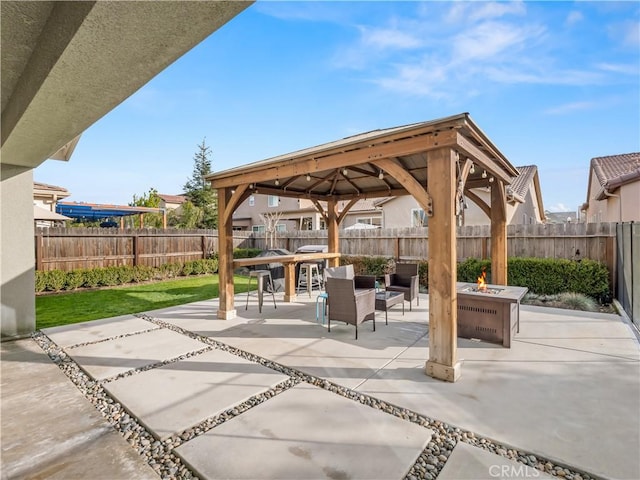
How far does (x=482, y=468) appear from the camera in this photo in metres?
2.12

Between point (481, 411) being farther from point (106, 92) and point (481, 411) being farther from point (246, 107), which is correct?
point (246, 107)

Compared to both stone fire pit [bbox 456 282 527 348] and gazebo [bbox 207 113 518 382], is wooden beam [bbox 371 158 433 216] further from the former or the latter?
stone fire pit [bbox 456 282 527 348]

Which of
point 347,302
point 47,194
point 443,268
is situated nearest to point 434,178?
point 443,268

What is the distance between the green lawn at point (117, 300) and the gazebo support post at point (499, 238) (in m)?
6.92

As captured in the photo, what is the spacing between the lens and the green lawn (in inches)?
263

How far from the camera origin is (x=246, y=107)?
33.7 feet

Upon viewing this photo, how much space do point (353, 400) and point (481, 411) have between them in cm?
116

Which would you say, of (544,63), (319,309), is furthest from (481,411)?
(544,63)

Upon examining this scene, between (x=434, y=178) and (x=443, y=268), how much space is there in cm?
103

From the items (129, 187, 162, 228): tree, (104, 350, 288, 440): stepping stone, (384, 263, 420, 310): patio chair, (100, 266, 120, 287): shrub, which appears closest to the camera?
(104, 350, 288, 440): stepping stone

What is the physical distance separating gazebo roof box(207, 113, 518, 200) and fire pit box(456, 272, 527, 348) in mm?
1923

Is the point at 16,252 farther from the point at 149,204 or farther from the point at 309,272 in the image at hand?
the point at 149,204

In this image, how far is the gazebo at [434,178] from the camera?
3479 millimetres

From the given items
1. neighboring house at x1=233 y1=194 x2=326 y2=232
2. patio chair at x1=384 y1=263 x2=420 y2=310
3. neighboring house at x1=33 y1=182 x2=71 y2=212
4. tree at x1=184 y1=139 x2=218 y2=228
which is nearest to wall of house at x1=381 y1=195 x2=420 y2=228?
neighboring house at x1=233 y1=194 x2=326 y2=232
